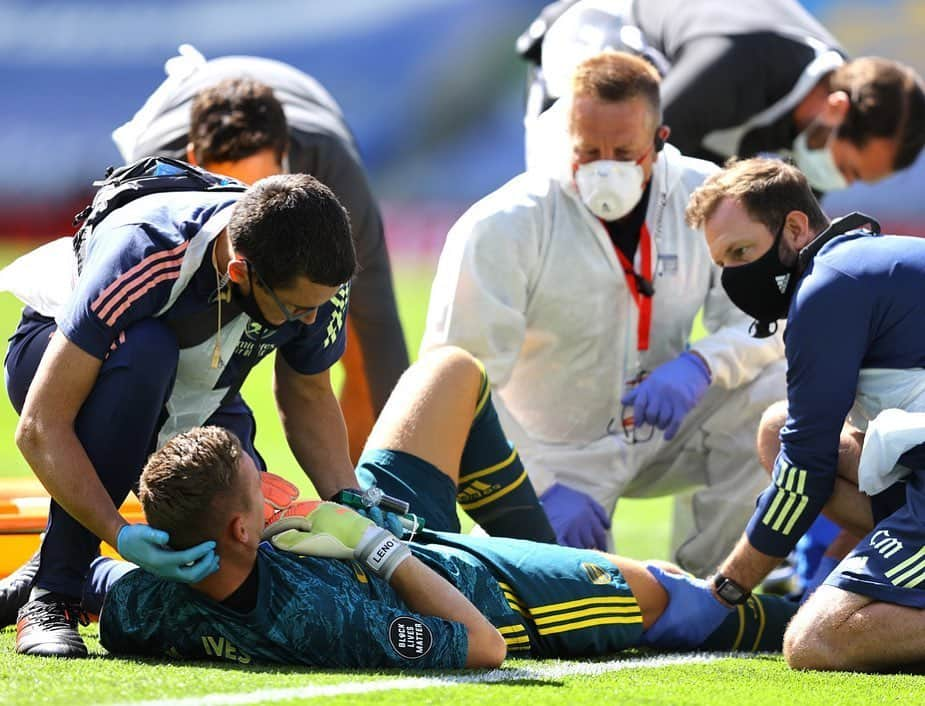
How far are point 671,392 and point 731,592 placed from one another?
118 cm

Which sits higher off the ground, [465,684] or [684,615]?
[465,684]

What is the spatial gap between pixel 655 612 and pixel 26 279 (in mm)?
1821

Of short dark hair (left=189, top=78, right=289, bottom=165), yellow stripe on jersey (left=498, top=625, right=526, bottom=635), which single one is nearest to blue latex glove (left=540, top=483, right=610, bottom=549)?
yellow stripe on jersey (left=498, top=625, right=526, bottom=635)

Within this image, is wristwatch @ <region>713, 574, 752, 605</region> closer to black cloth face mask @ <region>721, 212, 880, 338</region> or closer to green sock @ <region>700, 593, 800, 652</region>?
green sock @ <region>700, 593, 800, 652</region>

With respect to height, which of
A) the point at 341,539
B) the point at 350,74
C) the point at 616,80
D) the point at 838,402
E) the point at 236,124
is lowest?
the point at 350,74

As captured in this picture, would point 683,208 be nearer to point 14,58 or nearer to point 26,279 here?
point 26,279

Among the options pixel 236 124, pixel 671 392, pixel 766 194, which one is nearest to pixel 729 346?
pixel 671 392

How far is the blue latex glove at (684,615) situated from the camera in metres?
3.94

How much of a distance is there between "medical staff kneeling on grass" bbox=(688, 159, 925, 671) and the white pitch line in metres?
0.32

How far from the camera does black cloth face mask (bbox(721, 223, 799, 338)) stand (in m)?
3.93

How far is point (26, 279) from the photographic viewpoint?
4.05m

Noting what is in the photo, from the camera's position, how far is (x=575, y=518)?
5.06 metres

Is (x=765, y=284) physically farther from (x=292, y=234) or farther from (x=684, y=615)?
(x=292, y=234)

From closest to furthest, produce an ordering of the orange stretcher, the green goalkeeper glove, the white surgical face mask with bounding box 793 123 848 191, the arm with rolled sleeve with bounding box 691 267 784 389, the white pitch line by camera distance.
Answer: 1. the white pitch line
2. the green goalkeeper glove
3. the orange stretcher
4. the arm with rolled sleeve with bounding box 691 267 784 389
5. the white surgical face mask with bounding box 793 123 848 191
